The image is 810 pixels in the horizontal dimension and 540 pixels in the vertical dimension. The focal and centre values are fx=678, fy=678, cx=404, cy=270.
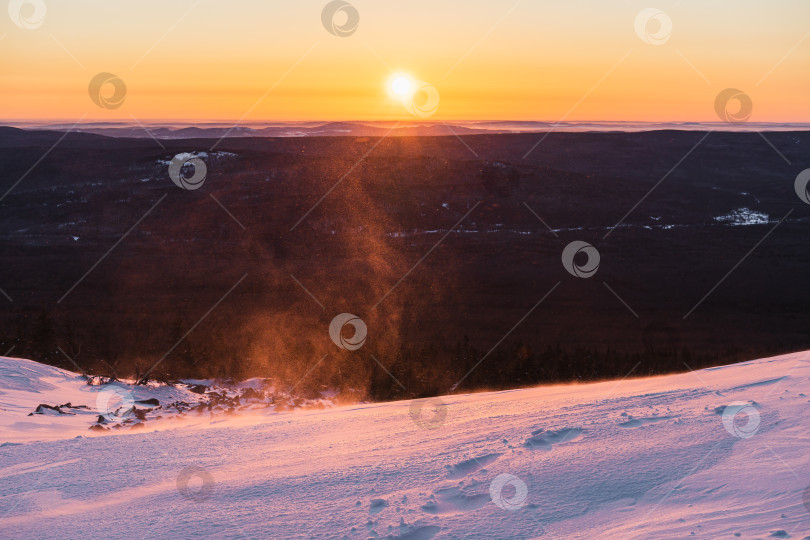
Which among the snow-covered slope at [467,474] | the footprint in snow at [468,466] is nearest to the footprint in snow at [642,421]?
the snow-covered slope at [467,474]

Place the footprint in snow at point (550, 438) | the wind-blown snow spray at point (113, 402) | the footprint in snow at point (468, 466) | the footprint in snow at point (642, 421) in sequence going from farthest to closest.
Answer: the wind-blown snow spray at point (113, 402), the footprint in snow at point (642, 421), the footprint in snow at point (550, 438), the footprint in snow at point (468, 466)

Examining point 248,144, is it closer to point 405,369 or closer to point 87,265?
point 87,265

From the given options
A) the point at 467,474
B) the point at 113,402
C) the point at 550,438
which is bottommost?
the point at 467,474

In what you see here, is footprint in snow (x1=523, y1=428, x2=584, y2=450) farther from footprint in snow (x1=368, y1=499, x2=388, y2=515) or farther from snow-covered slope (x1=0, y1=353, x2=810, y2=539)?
footprint in snow (x1=368, y1=499, x2=388, y2=515)

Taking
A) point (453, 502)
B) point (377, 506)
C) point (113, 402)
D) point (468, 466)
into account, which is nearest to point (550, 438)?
point (468, 466)

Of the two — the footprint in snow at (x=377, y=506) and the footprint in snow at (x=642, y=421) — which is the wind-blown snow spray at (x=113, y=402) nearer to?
the footprint in snow at (x=377, y=506)

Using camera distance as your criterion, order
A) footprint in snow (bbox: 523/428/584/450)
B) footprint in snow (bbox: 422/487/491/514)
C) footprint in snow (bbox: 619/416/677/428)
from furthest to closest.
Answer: footprint in snow (bbox: 619/416/677/428)
footprint in snow (bbox: 523/428/584/450)
footprint in snow (bbox: 422/487/491/514)

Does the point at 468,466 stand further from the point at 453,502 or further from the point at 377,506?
the point at 377,506

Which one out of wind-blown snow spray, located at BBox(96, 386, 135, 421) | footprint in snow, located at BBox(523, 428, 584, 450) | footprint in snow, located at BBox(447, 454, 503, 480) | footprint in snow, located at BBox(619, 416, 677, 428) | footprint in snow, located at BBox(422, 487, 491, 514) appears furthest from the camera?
wind-blown snow spray, located at BBox(96, 386, 135, 421)

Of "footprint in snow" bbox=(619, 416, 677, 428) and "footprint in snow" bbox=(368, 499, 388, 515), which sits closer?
"footprint in snow" bbox=(368, 499, 388, 515)

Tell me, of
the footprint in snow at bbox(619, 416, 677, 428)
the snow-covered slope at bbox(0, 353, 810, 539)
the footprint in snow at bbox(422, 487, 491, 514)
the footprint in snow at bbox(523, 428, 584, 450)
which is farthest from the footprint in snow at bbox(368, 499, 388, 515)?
the footprint in snow at bbox(619, 416, 677, 428)
